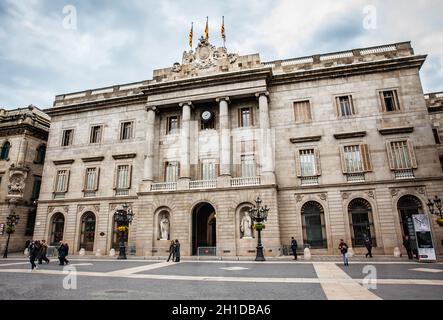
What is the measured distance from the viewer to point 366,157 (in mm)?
24438

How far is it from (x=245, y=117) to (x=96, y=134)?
1745 centimetres

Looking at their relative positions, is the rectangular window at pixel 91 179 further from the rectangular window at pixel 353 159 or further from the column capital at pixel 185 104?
the rectangular window at pixel 353 159

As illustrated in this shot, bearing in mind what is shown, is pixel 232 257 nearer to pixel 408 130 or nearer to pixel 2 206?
pixel 408 130

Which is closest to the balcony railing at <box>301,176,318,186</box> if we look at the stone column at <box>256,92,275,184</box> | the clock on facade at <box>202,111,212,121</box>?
the stone column at <box>256,92,275,184</box>

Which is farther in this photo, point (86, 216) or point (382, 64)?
point (86, 216)

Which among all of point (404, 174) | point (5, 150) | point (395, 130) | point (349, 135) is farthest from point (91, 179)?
point (404, 174)

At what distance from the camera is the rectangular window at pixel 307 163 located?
2547 centimetres

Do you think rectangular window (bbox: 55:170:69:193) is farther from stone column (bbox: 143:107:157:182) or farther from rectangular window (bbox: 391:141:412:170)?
rectangular window (bbox: 391:141:412:170)

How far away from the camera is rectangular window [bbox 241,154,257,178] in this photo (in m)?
26.5

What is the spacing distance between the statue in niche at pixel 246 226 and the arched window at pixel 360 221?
846 cm
